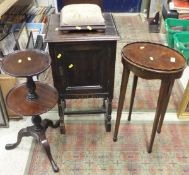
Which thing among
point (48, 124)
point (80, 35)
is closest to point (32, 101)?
point (48, 124)

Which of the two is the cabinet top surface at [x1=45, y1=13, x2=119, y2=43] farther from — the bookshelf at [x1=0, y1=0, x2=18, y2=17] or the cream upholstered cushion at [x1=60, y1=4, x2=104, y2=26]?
the bookshelf at [x1=0, y1=0, x2=18, y2=17]

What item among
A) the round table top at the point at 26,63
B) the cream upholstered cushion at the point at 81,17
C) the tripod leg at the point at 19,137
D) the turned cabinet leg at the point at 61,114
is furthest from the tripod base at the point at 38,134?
the cream upholstered cushion at the point at 81,17

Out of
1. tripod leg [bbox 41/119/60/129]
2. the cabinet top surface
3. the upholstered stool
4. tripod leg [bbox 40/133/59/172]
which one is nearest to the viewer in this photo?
the upholstered stool

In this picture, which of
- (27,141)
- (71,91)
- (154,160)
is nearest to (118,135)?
(154,160)

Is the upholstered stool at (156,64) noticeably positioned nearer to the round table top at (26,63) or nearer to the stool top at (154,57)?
the stool top at (154,57)

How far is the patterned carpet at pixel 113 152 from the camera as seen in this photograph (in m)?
1.63

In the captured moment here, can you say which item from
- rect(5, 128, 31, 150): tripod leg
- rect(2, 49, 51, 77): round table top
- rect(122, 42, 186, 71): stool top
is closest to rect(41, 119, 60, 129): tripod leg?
rect(5, 128, 31, 150): tripod leg

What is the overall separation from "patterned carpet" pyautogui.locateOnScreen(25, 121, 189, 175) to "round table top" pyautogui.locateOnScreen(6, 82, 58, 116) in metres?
0.44

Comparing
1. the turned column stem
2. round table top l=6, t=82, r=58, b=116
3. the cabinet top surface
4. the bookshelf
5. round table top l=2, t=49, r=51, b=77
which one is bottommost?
round table top l=6, t=82, r=58, b=116

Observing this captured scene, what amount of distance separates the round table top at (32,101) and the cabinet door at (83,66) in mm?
97

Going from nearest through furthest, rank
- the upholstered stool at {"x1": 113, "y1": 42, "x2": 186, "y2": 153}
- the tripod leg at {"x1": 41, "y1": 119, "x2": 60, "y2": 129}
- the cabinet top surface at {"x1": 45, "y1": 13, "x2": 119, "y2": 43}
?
1. the upholstered stool at {"x1": 113, "y1": 42, "x2": 186, "y2": 153}
2. the cabinet top surface at {"x1": 45, "y1": 13, "x2": 119, "y2": 43}
3. the tripod leg at {"x1": 41, "y1": 119, "x2": 60, "y2": 129}

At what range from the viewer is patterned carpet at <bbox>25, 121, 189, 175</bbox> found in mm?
1635

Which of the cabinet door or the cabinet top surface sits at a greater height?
the cabinet top surface

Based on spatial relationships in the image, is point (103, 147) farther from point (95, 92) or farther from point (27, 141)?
point (27, 141)
